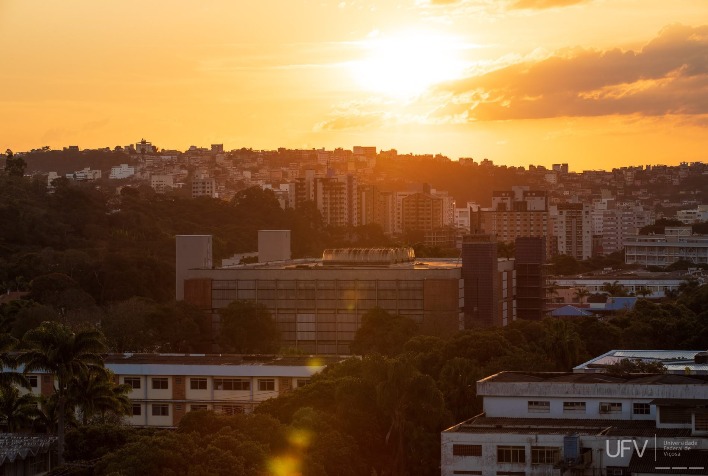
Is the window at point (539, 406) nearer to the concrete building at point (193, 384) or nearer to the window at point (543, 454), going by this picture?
the window at point (543, 454)

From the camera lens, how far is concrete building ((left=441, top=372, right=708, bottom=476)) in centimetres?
3008

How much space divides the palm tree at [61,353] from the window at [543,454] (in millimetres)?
11609

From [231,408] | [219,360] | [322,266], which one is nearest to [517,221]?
[322,266]

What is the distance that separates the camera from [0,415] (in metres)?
39.6

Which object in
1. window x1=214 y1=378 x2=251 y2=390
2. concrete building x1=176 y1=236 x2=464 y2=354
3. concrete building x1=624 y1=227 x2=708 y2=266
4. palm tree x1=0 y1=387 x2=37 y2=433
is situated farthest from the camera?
concrete building x1=624 y1=227 x2=708 y2=266

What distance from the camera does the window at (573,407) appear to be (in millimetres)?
33688

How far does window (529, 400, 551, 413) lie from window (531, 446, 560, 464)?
279cm

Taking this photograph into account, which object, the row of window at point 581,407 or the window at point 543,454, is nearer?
the window at point 543,454

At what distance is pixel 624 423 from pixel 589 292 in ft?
260

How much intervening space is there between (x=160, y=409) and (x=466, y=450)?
20.6 meters

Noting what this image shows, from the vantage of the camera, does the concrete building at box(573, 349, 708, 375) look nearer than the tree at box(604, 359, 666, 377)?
No

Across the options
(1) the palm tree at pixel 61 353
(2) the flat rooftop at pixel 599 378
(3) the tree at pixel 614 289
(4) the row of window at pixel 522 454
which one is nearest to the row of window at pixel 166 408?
(1) the palm tree at pixel 61 353

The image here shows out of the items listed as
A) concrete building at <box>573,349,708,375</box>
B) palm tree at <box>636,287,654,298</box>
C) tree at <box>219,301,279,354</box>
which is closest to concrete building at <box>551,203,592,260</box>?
palm tree at <box>636,287,654,298</box>

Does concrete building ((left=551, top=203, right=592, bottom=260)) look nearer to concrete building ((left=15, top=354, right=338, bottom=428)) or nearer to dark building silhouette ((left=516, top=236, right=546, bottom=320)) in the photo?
dark building silhouette ((left=516, top=236, right=546, bottom=320))
